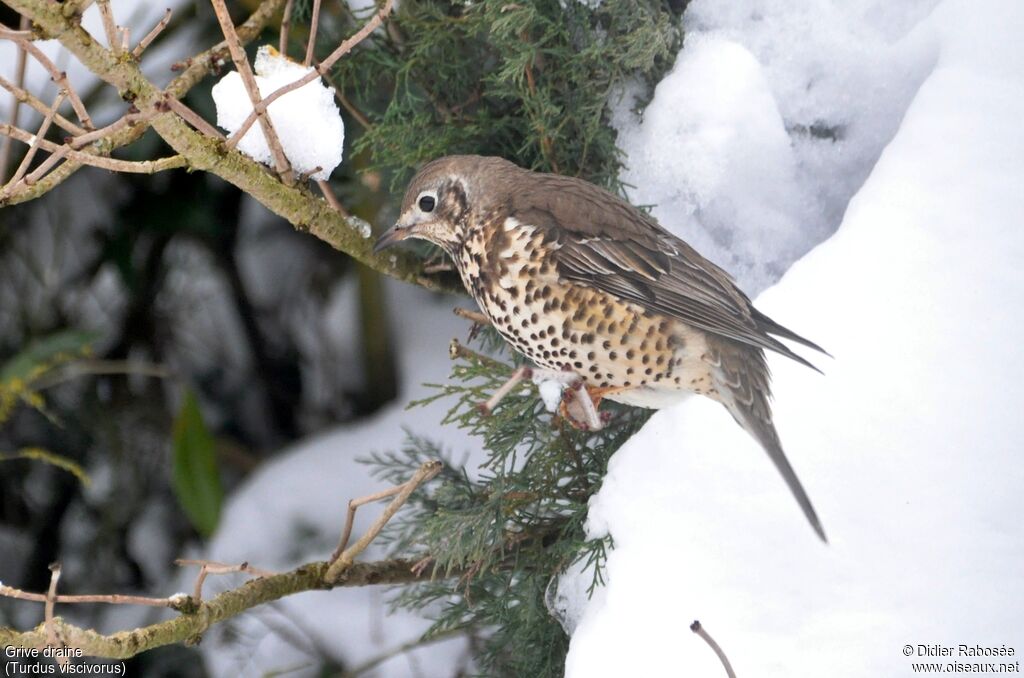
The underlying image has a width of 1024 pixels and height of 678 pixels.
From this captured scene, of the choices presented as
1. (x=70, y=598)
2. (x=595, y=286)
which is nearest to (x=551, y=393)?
(x=595, y=286)

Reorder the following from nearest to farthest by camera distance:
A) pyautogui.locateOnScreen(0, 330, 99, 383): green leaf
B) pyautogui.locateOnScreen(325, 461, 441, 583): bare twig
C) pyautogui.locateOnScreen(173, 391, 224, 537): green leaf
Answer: pyautogui.locateOnScreen(325, 461, 441, 583): bare twig, pyautogui.locateOnScreen(0, 330, 99, 383): green leaf, pyautogui.locateOnScreen(173, 391, 224, 537): green leaf

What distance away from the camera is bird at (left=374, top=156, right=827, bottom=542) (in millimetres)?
1560

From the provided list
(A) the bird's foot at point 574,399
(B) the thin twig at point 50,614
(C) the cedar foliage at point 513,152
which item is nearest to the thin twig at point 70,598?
(B) the thin twig at point 50,614

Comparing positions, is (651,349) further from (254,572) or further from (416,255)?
(254,572)

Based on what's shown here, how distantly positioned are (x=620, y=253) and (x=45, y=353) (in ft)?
4.66

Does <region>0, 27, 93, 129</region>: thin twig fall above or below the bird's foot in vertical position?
above

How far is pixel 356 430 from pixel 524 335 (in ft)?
3.94

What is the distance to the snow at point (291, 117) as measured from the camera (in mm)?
1424

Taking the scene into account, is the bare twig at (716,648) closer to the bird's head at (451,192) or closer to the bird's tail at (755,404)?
the bird's tail at (755,404)

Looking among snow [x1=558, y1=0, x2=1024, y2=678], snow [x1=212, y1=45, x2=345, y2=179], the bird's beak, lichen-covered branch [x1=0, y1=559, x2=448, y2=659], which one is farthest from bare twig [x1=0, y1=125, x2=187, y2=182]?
snow [x1=558, y1=0, x2=1024, y2=678]

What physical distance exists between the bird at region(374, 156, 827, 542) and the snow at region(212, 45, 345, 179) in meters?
0.19

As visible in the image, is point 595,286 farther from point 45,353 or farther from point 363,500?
point 45,353

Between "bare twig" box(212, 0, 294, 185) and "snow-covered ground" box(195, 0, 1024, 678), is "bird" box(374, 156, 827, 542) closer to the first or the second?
"snow-covered ground" box(195, 0, 1024, 678)

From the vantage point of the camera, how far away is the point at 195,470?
244 centimetres
